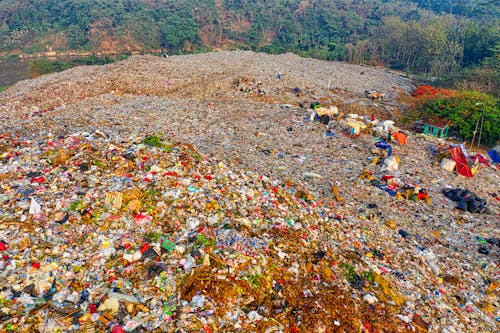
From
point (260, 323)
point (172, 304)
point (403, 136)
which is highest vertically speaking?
point (172, 304)

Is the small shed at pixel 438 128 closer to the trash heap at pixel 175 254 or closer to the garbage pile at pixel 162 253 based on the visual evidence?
the trash heap at pixel 175 254

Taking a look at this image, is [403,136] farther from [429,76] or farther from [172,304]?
[429,76]

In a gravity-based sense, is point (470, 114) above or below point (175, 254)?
below

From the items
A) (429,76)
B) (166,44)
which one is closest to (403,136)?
(429,76)

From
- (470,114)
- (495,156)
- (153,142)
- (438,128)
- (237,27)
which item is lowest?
(237,27)

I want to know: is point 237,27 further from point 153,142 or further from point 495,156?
point 153,142

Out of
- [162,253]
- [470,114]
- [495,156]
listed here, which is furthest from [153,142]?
[470,114]

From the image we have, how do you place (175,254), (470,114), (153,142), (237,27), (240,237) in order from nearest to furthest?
(175,254), (240,237), (153,142), (470,114), (237,27)

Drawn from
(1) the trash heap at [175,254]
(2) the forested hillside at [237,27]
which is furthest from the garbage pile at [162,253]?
(2) the forested hillside at [237,27]
